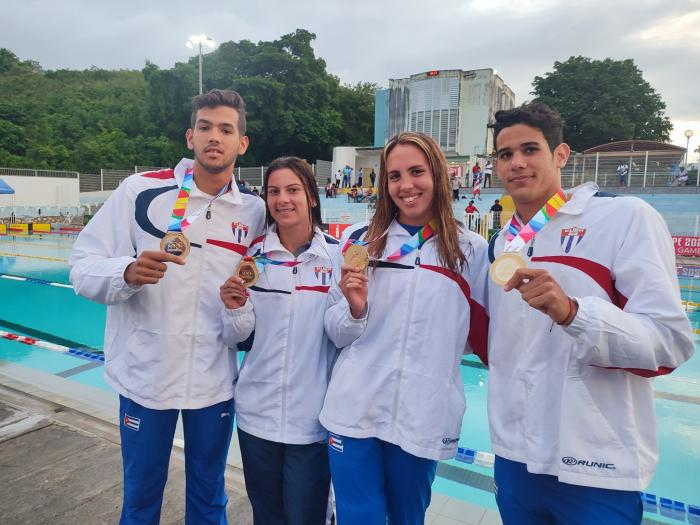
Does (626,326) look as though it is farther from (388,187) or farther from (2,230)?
(2,230)

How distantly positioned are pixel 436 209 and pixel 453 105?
98.4 ft

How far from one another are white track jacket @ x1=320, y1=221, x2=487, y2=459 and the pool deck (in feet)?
A: 4.17

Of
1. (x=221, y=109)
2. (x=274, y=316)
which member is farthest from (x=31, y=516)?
(x=221, y=109)

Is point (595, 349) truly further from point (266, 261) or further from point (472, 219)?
point (472, 219)

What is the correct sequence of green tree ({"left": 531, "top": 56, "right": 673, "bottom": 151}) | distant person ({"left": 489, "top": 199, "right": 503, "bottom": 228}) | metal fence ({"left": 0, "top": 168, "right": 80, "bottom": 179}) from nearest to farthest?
1. distant person ({"left": 489, "top": 199, "right": 503, "bottom": 228})
2. metal fence ({"left": 0, "top": 168, "right": 80, "bottom": 179})
3. green tree ({"left": 531, "top": 56, "right": 673, "bottom": 151})

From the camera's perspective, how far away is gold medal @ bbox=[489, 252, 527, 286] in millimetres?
1681

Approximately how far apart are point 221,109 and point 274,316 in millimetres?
1100

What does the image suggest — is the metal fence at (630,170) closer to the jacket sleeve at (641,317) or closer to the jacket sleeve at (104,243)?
the jacket sleeve at (641,317)

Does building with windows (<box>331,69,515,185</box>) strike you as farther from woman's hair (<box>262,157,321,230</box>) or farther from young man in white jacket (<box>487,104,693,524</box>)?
young man in white jacket (<box>487,104,693,524</box>)

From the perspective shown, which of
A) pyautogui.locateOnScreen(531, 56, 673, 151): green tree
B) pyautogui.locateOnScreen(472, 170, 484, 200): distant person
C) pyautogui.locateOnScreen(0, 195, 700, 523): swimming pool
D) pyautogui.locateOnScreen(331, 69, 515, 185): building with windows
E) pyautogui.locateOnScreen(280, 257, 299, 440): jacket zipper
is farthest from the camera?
pyautogui.locateOnScreen(531, 56, 673, 151): green tree

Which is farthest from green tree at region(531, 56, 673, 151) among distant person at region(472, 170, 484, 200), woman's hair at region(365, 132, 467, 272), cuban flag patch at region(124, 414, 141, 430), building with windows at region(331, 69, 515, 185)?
cuban flag patch at region(124, 414, 141, 430)

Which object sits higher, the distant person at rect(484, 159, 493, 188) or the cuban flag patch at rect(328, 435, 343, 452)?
the distant person at rect(484, 159, 493, 188)

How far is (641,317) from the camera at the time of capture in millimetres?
1559

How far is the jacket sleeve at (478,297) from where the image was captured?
2131mm
